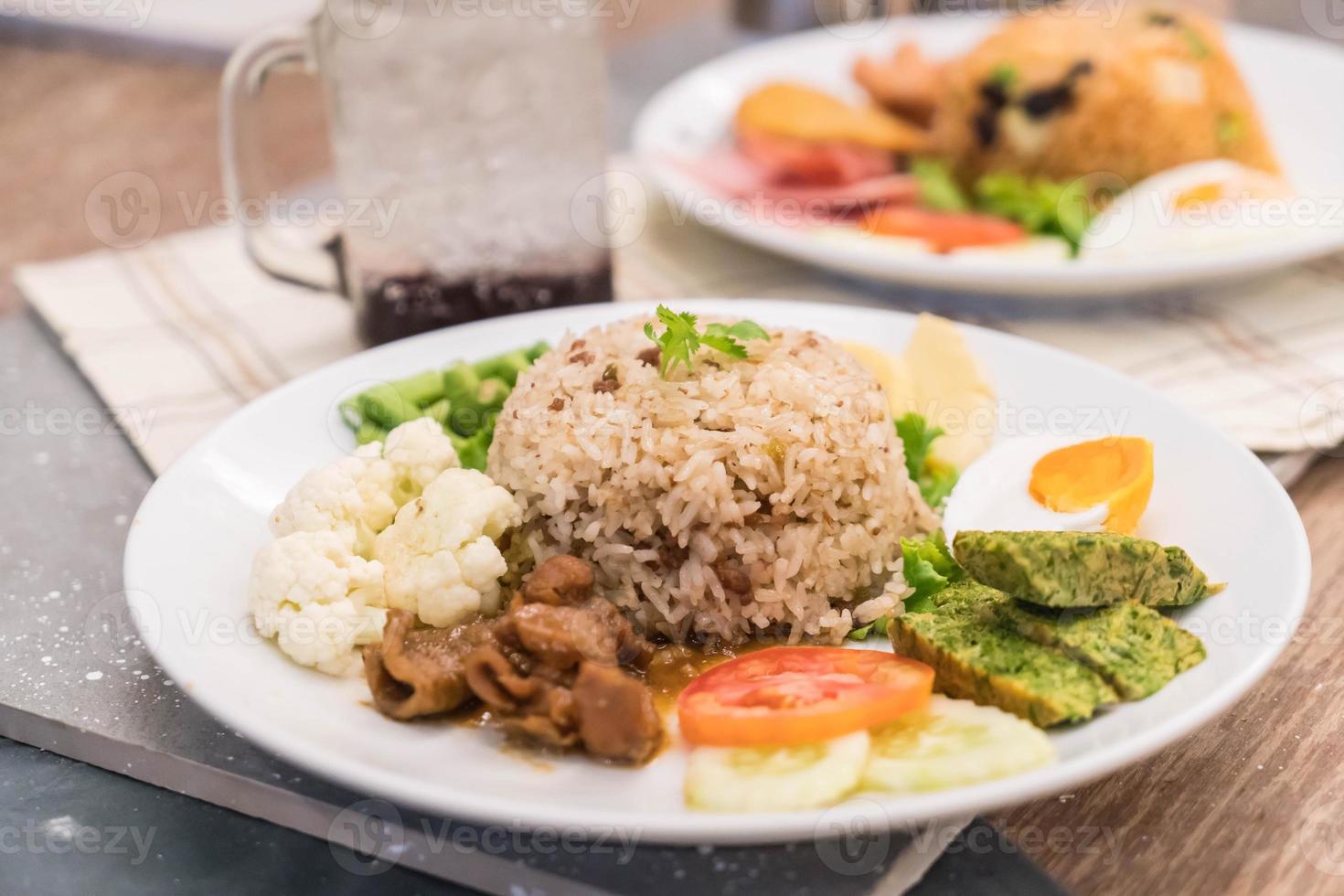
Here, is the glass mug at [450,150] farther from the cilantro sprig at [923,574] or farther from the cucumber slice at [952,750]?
the cucumber slice at [952,750]

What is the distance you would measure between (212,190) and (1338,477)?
4.35 metres

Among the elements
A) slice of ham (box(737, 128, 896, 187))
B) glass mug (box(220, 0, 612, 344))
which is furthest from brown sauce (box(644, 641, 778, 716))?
slice of ham (box(737, 128, 896, 187))

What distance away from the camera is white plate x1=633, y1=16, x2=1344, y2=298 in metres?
3.63

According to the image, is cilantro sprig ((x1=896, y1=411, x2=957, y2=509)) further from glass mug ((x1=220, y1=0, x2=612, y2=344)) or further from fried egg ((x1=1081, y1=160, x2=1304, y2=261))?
fried egg ((x1=1081, y1=160, x2=1304, y2=261))

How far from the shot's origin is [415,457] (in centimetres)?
260

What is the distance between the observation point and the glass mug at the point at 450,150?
10.6 ft

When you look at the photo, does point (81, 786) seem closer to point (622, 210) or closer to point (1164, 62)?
point (622, 210)

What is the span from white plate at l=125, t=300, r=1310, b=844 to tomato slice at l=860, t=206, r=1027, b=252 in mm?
1012

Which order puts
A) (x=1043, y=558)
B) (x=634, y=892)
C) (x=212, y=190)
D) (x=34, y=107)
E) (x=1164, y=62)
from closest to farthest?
(x=634, y=892)
(x=1043, y=558)
(x=1164, y=62)
(x=212, y=190)
(x=34, y=107)

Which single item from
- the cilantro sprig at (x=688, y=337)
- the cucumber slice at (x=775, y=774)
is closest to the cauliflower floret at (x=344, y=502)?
the cilantro sprig at (x=688, y=337)

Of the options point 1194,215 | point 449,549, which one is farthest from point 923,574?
point 1194,215

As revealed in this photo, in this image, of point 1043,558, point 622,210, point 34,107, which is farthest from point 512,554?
point 34,107

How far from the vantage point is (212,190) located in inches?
216

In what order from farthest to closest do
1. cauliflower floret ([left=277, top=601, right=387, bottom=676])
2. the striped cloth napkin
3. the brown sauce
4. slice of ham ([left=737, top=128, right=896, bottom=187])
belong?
1. slice of ham ([left=737, top=128, right=896, bottom=187])
2. the striped cloth napkin
3. the brown sauce
4. cauliflower floret ([left=277, top=601, right=387, bottom=676])
